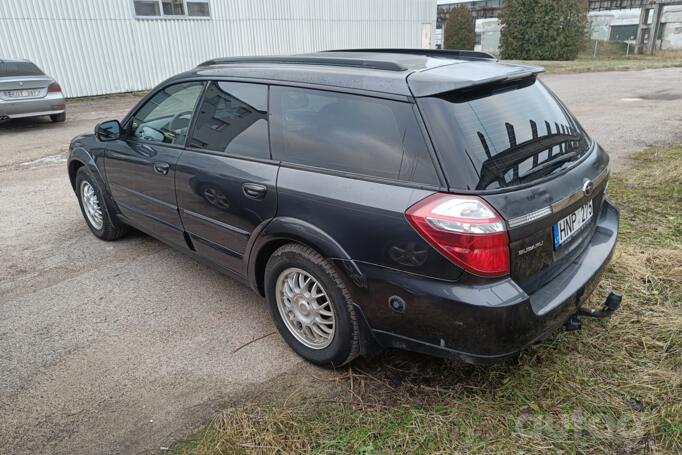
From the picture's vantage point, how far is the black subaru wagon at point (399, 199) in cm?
229

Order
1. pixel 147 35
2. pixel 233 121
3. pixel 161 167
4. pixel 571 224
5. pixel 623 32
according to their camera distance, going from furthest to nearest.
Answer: pixel 623 32, pixel 147 35, pixel 161 167, pixel 233 121, pixel 571 224

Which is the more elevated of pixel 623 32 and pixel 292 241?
pixel 292 241

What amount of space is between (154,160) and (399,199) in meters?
2.20

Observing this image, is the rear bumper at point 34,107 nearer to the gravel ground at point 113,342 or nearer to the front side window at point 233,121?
the gravel ground at point 113,342

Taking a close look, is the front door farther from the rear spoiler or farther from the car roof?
the rear spoiler

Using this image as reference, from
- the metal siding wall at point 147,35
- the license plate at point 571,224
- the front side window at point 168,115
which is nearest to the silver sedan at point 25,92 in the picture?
the metal siding wall at point 147,35

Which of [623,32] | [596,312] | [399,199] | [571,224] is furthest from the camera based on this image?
[623,32]

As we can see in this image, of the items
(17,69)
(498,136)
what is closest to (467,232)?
(498,136)

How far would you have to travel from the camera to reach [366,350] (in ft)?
8.90

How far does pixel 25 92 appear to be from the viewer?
10.3 metres

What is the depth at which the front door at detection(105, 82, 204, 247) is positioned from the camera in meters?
3.66

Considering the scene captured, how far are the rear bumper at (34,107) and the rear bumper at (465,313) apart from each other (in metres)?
10.3

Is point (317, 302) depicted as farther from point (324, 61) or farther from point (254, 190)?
point (324, 61)

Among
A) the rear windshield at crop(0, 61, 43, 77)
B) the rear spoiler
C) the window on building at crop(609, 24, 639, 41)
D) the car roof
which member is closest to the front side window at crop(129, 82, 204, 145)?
the car roof
